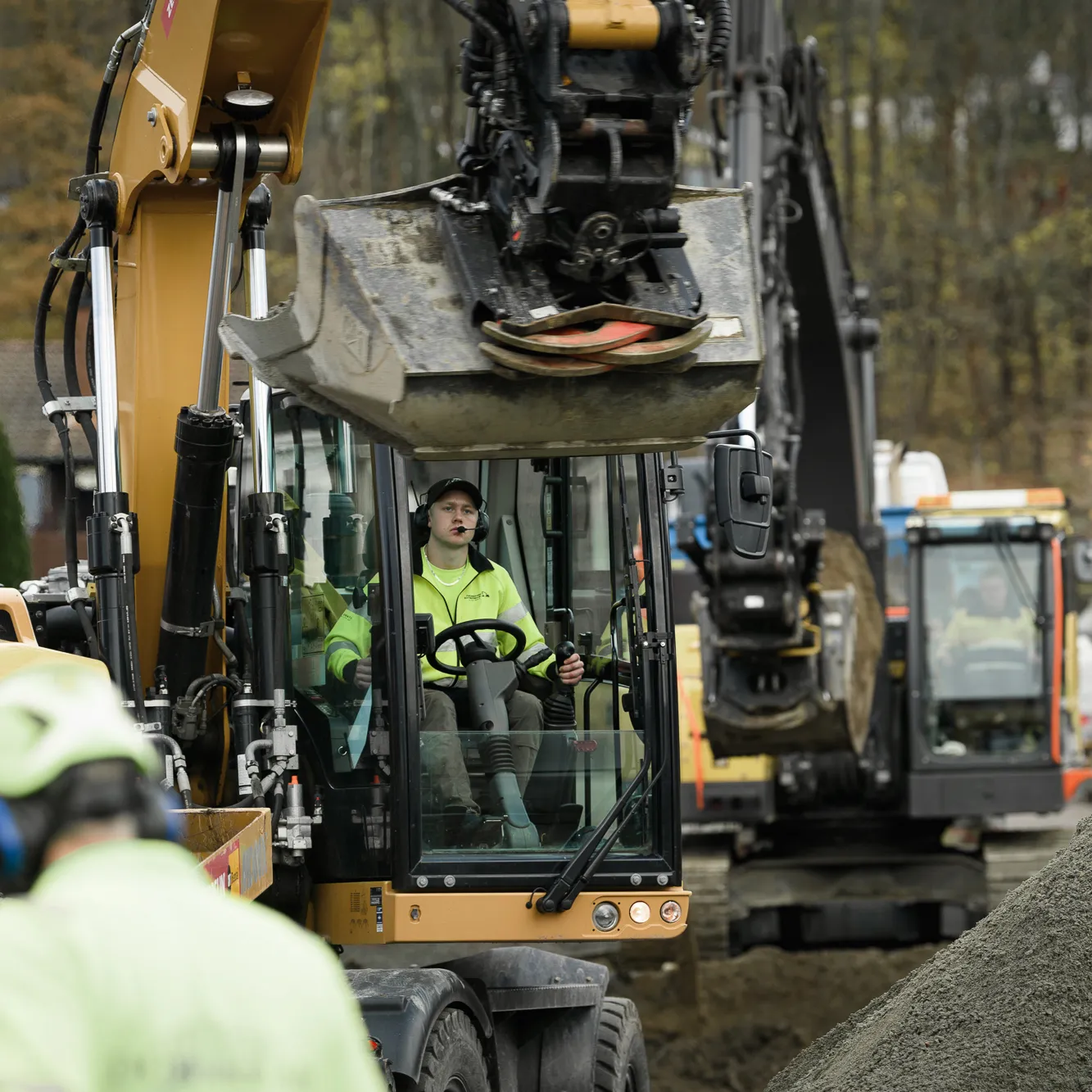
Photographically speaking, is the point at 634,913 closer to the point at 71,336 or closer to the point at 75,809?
the point at 71,336

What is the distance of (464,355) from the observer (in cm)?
412

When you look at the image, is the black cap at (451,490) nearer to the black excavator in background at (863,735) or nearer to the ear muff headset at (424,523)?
the ear muff headset at (424,523)

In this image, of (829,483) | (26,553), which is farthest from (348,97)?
(829,483)

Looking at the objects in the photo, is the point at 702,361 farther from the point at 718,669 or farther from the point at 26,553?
the point at 26,553

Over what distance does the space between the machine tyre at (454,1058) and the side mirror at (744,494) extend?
1.57 meters

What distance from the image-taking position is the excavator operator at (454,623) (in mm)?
5645

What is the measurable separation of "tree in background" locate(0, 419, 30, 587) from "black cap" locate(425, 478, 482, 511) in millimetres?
10248

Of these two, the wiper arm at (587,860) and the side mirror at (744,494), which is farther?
the wiper arm at (587,860)

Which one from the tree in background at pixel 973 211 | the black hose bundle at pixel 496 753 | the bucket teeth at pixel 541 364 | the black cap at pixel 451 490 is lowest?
the black hose bundle at pixel 496 753

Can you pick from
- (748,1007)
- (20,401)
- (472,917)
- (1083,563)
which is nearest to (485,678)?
(472,917)

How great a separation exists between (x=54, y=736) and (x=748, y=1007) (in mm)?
9169

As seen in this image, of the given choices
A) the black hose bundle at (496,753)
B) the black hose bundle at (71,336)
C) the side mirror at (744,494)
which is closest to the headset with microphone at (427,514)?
the black hose bundle at (496,753)

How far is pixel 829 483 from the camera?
11758 millimetres

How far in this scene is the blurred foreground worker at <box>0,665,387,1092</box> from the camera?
5.93 feet
